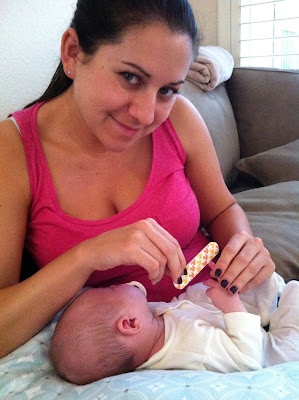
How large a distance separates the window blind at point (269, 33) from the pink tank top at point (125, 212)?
1.73m

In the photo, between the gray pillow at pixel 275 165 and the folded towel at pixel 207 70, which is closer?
the gray pillow at pixel 275 165

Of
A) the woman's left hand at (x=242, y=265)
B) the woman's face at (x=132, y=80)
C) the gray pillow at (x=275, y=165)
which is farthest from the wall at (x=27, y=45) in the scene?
the gray pillow at (x=275, y=165)

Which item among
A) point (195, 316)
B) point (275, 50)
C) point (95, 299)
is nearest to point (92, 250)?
point (95, 299)

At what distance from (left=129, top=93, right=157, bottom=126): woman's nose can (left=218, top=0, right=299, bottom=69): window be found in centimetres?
196

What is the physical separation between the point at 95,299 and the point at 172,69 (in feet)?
1.65

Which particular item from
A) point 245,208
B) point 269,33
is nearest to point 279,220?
point 245,208

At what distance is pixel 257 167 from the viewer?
204 cm

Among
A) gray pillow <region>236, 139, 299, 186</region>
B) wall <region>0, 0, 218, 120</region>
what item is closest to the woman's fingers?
wall <region>0, 0, 218, 120</region>

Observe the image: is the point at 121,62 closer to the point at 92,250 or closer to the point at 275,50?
the point at 92,250

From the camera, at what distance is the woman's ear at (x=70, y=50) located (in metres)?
0.93

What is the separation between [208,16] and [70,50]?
78.3 inches

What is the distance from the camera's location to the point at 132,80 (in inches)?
33.7

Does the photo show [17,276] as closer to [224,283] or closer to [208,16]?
[224,283]

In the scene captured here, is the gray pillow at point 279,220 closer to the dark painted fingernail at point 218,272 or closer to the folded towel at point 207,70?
the dark painted fingernail at point 218,272
